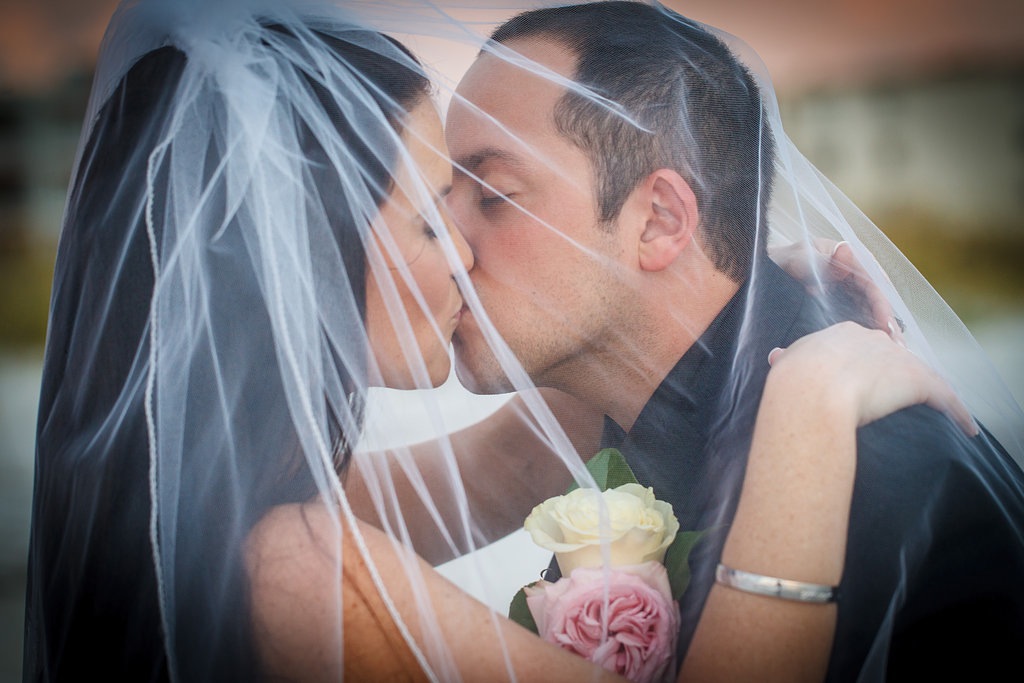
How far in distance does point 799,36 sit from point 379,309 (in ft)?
4.64

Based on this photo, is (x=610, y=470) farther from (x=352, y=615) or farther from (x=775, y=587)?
(x=352, y=615)

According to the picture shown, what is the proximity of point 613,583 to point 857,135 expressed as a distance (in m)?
1.64

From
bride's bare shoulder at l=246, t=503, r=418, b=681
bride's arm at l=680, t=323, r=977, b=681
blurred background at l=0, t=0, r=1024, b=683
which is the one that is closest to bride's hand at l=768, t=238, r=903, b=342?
bride's arm at l=680, t=323, r=977, b=681

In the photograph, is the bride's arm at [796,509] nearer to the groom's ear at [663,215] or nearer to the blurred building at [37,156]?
the groom's ear at [663,215]

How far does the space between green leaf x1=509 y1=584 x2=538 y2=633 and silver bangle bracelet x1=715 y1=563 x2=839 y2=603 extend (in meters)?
Answer: 0.26

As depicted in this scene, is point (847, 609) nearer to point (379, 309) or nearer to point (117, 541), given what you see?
point (379, 309)

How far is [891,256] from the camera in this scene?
1.37 meters

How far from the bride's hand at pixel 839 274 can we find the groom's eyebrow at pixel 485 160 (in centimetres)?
44

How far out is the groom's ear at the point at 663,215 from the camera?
1.22 meters

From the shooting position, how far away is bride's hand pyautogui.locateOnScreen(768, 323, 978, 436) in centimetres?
106

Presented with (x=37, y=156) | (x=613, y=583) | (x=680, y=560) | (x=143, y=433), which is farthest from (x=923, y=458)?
(x=37, y=156)

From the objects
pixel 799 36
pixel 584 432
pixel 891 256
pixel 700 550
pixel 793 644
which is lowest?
pixel 793 644

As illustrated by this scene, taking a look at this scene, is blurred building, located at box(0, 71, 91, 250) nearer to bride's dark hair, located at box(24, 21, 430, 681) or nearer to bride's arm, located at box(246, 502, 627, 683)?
bride's dark hair, located at box(24, 21, 430, 681)

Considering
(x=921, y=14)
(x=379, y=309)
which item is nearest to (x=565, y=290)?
(x=379, y=309)
